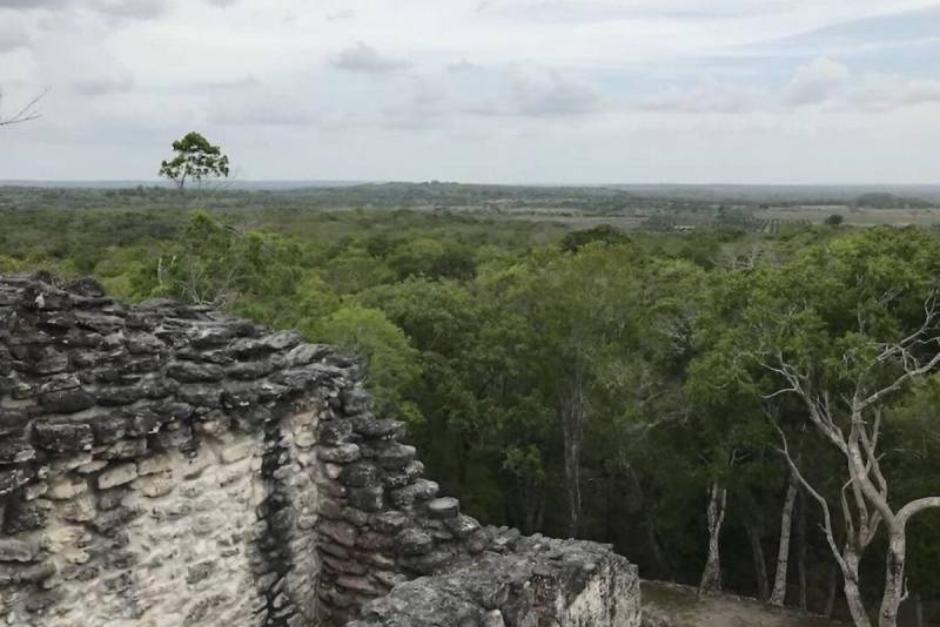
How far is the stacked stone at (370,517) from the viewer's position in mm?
6273

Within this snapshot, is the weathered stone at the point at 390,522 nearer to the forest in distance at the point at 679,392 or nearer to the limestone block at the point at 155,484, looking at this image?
the limestone block at the point at 155,484

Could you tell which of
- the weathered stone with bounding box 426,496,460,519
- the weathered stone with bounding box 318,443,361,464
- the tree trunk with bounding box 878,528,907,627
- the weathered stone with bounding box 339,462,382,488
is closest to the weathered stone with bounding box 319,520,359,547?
the weathered stone with bounding box 339,462,382,488

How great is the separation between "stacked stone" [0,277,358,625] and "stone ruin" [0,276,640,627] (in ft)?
0.04

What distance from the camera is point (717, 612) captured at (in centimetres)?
1520

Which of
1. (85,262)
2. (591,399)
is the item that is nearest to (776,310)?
(591,399)

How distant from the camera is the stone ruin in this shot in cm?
471

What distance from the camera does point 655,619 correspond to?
14.4 m

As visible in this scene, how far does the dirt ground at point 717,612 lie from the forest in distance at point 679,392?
516 mm

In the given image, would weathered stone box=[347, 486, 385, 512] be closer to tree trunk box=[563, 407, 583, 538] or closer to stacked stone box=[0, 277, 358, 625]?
stacked stone box=[0, 277, 358, 625]

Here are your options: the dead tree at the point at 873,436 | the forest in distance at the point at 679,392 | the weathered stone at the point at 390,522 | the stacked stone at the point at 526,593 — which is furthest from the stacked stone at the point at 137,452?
the forest in distance at the point at 679,392

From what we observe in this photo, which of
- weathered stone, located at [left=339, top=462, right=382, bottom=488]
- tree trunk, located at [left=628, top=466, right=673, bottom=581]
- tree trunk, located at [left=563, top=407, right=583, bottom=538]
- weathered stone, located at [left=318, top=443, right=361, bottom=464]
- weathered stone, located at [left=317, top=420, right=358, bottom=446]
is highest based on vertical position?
weathered stone, located at [left=317, top=420, right=358, bottom=446]

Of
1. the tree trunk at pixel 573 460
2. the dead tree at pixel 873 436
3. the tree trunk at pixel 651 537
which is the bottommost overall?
the tree trunk at pixel 651 537

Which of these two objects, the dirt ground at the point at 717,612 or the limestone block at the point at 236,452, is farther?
the dirt ground at the point at 717,612

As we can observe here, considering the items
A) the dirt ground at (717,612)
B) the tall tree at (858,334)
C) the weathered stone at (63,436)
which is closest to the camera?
the weathered stone at (63,436)
